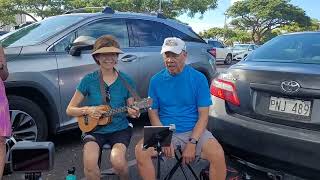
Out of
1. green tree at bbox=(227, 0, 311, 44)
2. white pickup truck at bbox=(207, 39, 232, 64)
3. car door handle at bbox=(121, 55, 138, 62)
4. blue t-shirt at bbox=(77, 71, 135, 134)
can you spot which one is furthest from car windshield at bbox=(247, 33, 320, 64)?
green tree at bbox=(227, 0, 311, 44)

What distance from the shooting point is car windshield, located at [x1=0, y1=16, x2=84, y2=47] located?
14.9ft

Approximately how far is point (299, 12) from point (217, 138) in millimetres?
59027

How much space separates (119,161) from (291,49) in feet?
6.33

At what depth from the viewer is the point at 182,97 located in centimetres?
330

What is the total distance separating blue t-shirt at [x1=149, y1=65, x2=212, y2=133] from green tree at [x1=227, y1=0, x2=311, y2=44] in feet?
184

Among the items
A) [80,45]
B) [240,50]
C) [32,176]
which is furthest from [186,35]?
[240,50]

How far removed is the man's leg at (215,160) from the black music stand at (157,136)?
14.2 inches

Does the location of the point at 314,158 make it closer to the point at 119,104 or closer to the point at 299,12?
the point at 119,104

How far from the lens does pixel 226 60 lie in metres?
26.2

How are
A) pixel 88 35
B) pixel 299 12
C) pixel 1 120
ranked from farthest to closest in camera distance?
pixel 299 12 < pixel 88 35 < pixel 1 120

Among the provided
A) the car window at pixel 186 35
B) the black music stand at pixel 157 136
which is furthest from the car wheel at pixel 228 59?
the black music stand at pixel 157 136

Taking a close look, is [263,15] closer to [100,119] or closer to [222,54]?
[222,54]

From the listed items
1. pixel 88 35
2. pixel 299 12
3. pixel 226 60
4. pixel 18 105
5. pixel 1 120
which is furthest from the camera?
pixel 299 12

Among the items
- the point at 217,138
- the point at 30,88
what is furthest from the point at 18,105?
the point at 217,138
